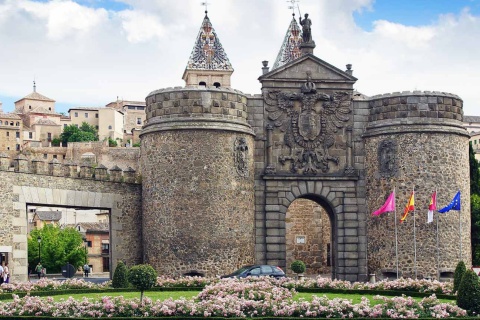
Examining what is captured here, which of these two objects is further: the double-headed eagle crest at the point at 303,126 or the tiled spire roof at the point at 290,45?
the tiled spire roof at the point at 290,45

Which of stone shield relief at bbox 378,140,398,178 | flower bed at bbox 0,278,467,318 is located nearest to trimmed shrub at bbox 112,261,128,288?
flower bed at bbox 0,278,467,318

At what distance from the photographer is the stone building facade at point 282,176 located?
39.8 metres

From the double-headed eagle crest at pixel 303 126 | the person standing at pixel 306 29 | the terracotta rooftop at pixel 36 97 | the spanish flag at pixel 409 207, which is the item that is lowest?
the spanish flag at pixel 409 207

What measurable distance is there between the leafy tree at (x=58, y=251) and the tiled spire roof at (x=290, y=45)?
992 inches

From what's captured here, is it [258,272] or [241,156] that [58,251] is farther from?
[258,272]

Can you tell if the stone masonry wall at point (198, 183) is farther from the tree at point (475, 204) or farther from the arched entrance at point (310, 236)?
the tree at point (475, 204)

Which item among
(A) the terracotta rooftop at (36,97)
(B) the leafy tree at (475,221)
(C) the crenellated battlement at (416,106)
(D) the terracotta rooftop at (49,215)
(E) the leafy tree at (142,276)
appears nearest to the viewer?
(E) the leafy tree at (142,276)

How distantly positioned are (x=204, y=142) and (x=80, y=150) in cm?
9336

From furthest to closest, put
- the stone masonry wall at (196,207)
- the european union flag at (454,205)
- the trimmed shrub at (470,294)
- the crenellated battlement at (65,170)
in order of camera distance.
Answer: the european union flag at (454,205)
the stone masonry wall at (196,207)
the crenellated battlement at (65,170)
the trimmed shrub at (470,294)

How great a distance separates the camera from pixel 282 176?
137 feet

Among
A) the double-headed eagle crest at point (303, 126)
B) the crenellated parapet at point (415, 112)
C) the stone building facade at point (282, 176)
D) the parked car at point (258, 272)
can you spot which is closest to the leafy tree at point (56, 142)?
the stone building facade at point (282, 176)

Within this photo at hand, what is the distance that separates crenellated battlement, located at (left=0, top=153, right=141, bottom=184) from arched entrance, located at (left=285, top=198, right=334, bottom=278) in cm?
940

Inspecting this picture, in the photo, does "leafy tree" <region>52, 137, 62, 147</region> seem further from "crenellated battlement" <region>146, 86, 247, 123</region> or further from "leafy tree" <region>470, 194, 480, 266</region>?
"crenellated battlement" <region>146, 86, 247, 123</region>

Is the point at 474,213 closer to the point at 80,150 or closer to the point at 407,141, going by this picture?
the point at 407,141
